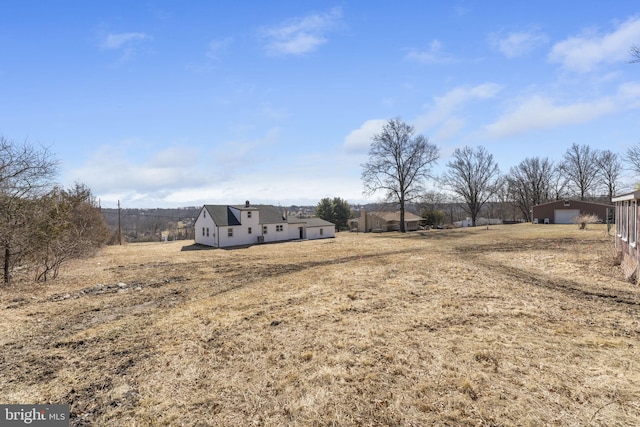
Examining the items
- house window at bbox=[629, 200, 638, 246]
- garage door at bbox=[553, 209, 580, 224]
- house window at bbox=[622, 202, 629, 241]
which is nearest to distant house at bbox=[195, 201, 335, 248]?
house window at bbox=[622, 202, 629, 241]

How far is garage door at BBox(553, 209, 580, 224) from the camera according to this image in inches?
1861

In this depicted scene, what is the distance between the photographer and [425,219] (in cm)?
5156

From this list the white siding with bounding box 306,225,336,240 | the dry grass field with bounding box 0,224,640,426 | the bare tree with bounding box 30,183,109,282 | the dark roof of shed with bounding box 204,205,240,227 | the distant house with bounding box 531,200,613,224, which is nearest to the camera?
the dry grass field with bounding box 0,224,640,426

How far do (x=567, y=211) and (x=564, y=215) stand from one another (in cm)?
72

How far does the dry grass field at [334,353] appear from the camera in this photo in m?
4.19

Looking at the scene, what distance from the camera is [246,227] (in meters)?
34.0

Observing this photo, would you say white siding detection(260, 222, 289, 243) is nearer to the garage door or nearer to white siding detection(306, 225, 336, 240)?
white siding detection(306, 225, 336, 240)

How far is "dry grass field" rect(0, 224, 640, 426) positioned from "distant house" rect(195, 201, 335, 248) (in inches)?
832

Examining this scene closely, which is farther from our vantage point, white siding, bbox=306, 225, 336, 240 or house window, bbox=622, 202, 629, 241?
white siding, bbox=306, 225, 336, 240

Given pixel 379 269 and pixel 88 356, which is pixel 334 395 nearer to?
pixel 88 356

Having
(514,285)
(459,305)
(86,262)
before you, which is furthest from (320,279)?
(86,262)

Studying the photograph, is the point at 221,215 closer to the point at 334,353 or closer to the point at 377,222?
the point at 377,222

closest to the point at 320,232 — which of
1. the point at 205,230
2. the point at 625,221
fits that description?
the point at 205,230

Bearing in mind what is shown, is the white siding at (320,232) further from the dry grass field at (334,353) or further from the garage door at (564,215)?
the garage door at (564,215)
